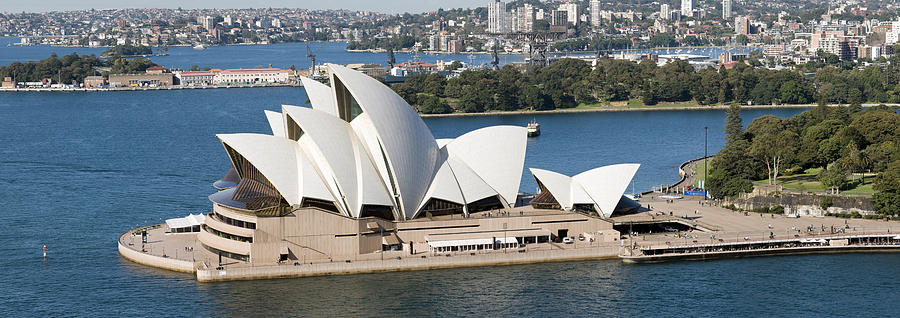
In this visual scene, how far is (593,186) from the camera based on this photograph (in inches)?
1746

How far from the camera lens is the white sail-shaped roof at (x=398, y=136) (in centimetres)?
4112

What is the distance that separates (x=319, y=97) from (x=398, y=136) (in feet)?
16.2

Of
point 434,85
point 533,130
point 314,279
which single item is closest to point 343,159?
point 314,279

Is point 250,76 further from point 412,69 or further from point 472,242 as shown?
point 472,242

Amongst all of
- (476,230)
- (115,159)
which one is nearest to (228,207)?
(476,230)

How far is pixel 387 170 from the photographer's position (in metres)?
41.6

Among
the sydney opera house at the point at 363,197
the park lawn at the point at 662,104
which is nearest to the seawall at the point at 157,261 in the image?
the sydney opera house at the point at 363,197

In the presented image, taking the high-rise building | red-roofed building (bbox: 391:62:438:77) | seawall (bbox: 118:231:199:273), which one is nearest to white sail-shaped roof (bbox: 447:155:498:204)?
seawall (bbox: 118:231:199:273)

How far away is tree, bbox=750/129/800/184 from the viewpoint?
54.1 m

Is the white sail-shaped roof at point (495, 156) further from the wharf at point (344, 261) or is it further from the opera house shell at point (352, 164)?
the wharf at point (344, 261)

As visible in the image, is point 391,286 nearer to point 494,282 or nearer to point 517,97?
point 494,282

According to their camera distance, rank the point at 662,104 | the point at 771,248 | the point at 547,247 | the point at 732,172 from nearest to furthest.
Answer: the point at 547,247, the point at 771,248, the point at 732,172, the point at 662,104

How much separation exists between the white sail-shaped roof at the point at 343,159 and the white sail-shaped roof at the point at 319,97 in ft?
9.30

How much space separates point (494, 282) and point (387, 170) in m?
5.95
